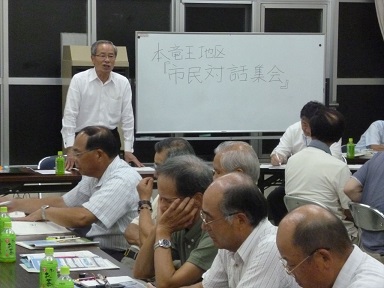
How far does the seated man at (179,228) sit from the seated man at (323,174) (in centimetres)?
182

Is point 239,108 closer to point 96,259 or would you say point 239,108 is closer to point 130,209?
point 130,209

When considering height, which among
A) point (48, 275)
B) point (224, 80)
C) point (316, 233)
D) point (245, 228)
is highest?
point (224, 80)

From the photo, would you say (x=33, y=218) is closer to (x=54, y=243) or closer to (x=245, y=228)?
(x=54, y=243)

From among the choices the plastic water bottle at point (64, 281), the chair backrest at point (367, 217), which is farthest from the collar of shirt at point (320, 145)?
the plastic water bottle at point (64, 281)

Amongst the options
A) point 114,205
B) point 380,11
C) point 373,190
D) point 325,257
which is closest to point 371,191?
point 373,190

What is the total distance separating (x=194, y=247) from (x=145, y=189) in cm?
79

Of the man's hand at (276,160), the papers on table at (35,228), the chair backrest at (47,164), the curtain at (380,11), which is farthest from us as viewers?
the curtain at (380,11)

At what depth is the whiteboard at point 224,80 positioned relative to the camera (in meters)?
8.73

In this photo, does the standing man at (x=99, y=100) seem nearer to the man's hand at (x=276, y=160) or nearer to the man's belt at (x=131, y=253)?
the man's hand at (x=276, y=160)

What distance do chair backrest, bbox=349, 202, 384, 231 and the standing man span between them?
3136mm

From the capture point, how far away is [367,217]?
14.6ft

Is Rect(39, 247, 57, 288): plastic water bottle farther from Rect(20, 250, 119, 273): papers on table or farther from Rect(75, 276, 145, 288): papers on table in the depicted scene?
Rect(20, 250, 119, 273): papers on table

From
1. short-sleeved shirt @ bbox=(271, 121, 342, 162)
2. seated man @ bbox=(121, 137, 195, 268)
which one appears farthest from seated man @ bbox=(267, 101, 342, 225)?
seated man @ bbox=(121, 137, 195, 268)

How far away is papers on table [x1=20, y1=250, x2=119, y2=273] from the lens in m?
3.28
